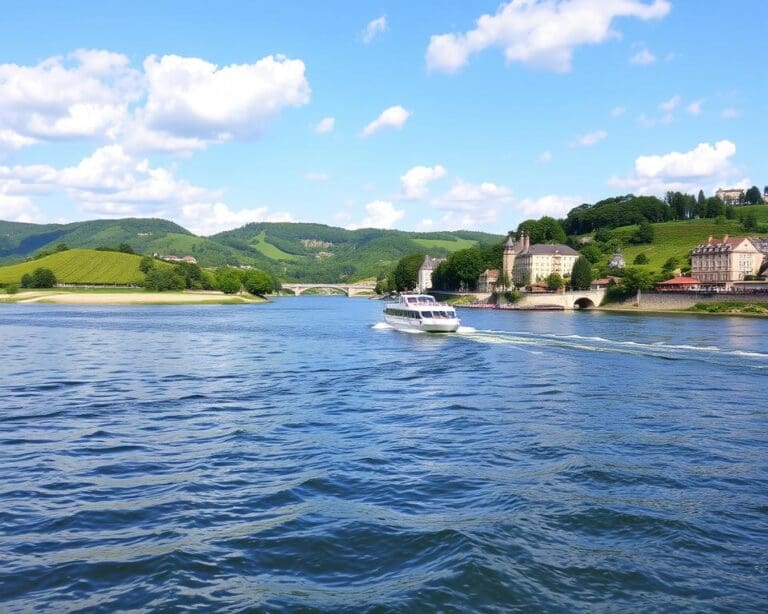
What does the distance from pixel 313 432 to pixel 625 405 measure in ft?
50.2

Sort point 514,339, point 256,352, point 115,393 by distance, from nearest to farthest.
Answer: point 115,393, point 256,352, point 514,339

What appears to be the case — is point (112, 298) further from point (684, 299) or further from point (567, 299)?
point (684, 299)

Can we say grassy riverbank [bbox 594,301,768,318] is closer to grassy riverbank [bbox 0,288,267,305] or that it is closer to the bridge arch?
the bridge arch

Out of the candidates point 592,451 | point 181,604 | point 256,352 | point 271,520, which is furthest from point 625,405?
point 256,352

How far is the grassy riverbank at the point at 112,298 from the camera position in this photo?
173 meters

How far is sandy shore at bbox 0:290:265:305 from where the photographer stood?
172 m

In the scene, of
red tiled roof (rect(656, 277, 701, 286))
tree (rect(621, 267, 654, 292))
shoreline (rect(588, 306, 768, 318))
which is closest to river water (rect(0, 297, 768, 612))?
shoreline (rect(588, 306, 768, 318))

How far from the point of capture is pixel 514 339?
66.2m

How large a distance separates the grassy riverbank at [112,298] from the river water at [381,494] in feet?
468

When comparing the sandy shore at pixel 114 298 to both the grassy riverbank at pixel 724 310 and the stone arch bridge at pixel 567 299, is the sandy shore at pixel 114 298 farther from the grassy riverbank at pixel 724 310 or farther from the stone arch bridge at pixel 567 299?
the grassy riverbank at pixel 724 310

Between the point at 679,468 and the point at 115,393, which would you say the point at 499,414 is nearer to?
the point at 679,468

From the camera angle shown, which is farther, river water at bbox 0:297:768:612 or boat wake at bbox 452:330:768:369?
boat wake at bbox 452:330:768:369

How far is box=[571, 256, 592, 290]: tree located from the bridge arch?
528 cm

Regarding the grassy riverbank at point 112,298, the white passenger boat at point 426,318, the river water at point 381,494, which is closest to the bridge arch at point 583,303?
the white passenger boat at point 426,318
